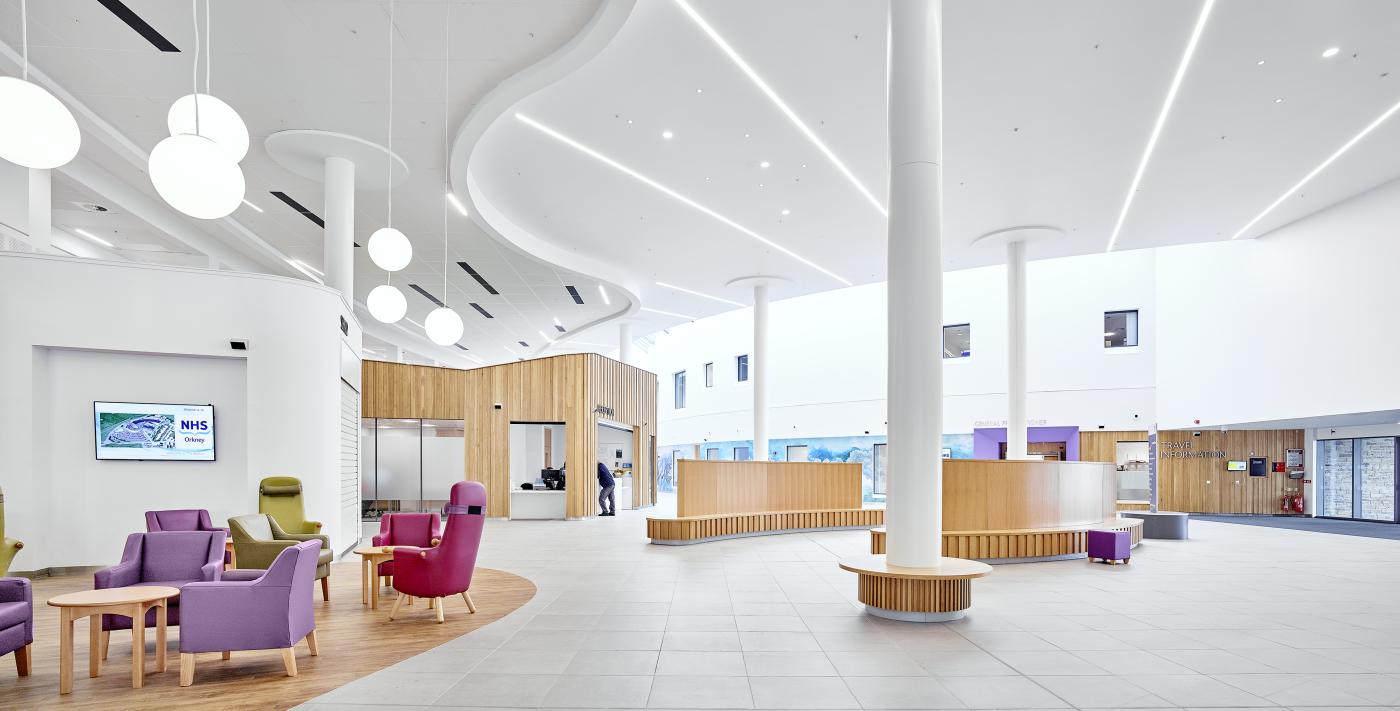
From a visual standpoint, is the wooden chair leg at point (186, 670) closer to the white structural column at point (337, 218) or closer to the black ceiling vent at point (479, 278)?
the white structural column at point (337, 218)

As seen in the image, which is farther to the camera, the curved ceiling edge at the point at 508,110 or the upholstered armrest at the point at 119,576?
the curved ceiling edge at the point at 508,110

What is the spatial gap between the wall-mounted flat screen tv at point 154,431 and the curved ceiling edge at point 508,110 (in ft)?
13.6

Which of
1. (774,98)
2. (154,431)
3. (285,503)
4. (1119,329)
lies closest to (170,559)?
(285,503)

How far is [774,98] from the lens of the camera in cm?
816

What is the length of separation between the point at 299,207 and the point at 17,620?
860 centimetres

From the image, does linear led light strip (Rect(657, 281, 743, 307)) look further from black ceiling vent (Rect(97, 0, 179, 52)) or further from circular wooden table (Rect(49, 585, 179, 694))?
circular wooden table (Rect(49, 585, 179, 694))

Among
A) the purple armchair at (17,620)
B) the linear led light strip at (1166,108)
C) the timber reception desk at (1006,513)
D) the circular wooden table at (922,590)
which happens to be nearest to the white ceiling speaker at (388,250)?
the purple armchair at (17,620)

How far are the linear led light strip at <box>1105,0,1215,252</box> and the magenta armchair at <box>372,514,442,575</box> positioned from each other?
8.76m

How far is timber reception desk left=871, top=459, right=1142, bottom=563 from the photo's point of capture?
29.8 feet

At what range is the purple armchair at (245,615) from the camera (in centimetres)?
433

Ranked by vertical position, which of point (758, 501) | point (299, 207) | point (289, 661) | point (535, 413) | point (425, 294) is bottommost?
point (758, 501)

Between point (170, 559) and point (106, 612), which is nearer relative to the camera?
point (106, 612)

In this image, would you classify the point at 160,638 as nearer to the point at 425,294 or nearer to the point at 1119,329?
the point at 425,294

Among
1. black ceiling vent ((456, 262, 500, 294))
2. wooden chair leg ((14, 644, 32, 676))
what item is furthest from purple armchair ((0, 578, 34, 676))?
black ceiling vent ((456, 262, 500, 294))
